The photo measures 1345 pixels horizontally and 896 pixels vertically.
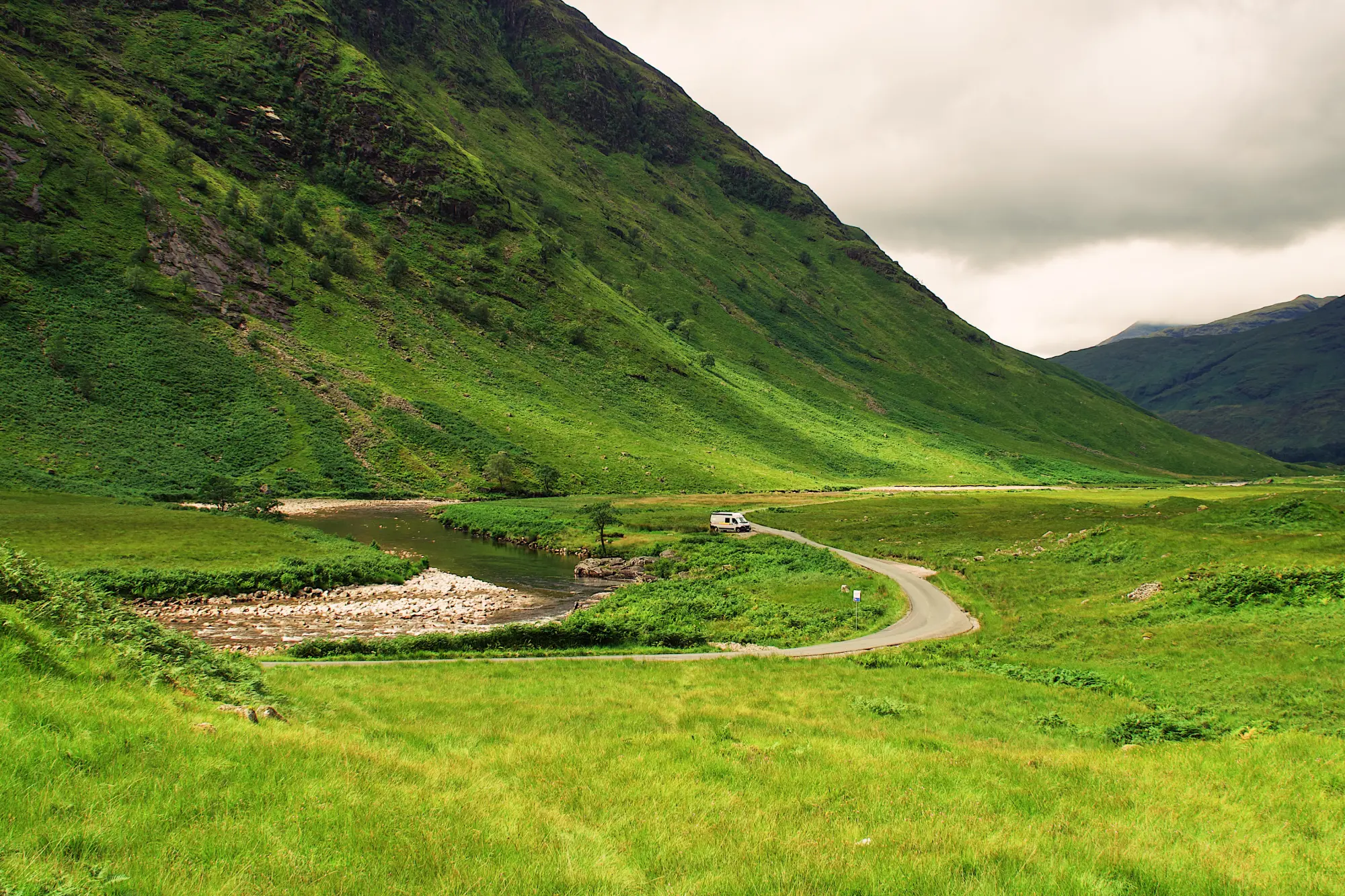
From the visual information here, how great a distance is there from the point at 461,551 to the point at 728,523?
90.2 ft

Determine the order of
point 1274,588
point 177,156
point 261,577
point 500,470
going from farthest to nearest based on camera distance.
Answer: point 177,156 < point 500,470 < point 261,577 < point 1274,588

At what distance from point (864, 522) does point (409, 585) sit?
166 feet

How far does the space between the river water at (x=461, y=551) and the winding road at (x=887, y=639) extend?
670 inches

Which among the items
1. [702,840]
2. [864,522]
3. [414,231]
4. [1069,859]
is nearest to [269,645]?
[702,840]

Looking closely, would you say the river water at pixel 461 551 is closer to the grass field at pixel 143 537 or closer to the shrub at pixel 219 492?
the shrub at pixel 219 492

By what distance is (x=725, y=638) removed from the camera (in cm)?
3319

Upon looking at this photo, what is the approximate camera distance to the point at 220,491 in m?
62.8

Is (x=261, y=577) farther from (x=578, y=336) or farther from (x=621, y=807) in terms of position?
(x=578, y=336)

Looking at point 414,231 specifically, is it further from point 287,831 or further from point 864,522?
point 287,831

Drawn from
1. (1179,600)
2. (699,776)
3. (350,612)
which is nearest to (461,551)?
(350,612)

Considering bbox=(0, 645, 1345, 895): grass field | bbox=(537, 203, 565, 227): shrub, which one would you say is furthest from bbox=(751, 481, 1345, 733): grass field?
bbox=(537, 203, 565, 227): shrub

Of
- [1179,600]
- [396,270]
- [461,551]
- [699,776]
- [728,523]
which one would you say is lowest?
[461,551]

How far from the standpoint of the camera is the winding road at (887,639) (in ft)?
85.4

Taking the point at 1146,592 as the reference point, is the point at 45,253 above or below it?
above
